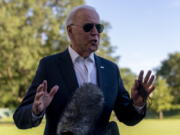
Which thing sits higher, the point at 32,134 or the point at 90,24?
the point at 90,24

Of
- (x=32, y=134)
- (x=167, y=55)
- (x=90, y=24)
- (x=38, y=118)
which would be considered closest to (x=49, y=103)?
(x=38, y=118)

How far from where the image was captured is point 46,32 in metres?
38.7

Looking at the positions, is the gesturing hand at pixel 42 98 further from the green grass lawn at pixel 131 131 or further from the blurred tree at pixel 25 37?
the blurred tree at pixel 25 37

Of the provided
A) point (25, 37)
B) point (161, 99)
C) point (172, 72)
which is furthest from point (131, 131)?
point (172, 72)

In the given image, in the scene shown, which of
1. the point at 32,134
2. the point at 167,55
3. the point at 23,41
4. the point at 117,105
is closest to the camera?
the point at 117,105

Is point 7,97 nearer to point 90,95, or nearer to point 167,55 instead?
point 90,95

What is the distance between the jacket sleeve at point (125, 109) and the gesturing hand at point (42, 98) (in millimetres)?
538

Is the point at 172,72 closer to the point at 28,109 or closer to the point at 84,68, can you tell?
the point at 84,68

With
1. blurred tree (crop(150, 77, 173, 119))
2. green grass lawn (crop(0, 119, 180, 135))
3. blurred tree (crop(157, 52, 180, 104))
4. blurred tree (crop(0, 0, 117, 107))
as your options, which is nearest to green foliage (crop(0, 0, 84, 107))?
blurred tree (crop(0, 0, 117, 107))

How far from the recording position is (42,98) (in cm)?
215

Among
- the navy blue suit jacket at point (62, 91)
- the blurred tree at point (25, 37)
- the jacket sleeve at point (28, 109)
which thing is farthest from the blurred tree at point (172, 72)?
the jacket sleeve at point (28, 109)

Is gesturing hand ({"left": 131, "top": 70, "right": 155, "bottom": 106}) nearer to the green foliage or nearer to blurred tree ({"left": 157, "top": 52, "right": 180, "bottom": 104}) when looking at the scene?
the green foliage

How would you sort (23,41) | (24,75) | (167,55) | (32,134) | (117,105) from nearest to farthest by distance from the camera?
(117,105) → (32,134) → (23,41) → (24,75) → (167,55)

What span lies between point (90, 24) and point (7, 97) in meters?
37.4
